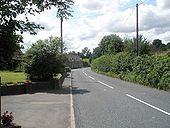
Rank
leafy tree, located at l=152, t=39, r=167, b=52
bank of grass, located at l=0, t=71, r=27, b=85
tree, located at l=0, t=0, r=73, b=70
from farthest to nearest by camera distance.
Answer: leafy tree, located at l=152, t=39, r=167, b=52 → bank of grass, located at l=0, t=71, r=27, b=85 → tree, located at l=0, t=0, r=73, b=70

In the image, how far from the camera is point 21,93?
14.8m

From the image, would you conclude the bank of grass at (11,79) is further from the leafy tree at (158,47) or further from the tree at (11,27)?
the leafy tree at (158,47)

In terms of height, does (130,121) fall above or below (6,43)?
below

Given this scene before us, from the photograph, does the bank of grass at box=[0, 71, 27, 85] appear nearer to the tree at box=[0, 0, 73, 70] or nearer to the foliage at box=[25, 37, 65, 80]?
the foliage at box=[25, 37, 65, 80]

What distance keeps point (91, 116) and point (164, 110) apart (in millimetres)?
3085

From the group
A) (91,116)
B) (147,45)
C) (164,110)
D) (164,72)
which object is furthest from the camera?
(147,45)

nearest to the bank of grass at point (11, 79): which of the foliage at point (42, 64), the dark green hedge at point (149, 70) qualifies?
the foliage at point (42, 64)

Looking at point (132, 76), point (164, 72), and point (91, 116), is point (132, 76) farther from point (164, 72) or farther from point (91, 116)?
point (91, 116)

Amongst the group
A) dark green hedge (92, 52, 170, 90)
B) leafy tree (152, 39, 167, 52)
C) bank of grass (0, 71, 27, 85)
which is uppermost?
leafy tree (152, 39, 167, 52)

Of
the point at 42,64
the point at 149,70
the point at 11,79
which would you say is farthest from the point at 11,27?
the point at 11,79

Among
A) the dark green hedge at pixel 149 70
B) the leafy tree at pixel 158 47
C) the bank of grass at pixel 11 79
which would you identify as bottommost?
the bank of grass at pixel 11 79

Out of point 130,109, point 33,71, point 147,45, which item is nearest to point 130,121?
point 130,109

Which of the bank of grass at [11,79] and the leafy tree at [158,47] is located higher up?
the leafy tree at [158,47]

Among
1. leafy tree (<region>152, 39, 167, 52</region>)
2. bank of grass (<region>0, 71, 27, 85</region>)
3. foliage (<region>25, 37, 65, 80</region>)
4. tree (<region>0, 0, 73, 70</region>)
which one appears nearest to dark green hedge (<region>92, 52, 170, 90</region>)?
leafy tree (<region>152, 39, 167, 52</region>)
